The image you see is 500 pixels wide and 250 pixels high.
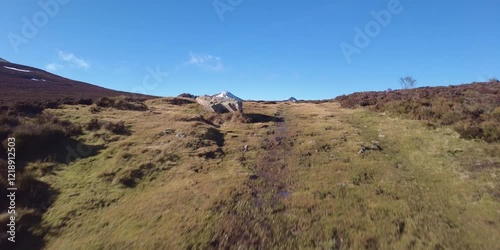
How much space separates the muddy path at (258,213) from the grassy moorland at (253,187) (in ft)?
0.16

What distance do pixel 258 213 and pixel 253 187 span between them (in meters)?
2.39

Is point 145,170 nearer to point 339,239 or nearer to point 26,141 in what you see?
point 26,141

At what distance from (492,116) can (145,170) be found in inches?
908

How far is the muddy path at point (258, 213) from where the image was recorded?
970cm

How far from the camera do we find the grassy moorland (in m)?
9.97

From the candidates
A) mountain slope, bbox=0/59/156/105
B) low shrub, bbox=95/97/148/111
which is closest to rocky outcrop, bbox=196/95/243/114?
low shrub, bbox=95/97/148/111

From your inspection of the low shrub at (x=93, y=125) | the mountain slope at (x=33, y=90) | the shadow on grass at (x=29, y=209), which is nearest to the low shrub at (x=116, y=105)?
the mountain slope at (x=33, y=90)

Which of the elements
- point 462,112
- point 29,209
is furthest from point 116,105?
point 462,112

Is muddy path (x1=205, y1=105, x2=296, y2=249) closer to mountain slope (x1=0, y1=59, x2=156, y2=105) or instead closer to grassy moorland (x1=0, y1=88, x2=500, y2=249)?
grassy moorland (x1=0, y1=88, x2=500, y2=249)

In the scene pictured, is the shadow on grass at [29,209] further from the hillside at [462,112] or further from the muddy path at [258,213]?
the hillside at [462,112]

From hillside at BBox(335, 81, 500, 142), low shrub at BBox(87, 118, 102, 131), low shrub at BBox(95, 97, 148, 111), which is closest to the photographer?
hillside at BBox(335, 81, 500, 142)

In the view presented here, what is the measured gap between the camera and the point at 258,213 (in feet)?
37.2

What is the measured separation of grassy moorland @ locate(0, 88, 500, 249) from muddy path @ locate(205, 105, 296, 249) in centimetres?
A: 5

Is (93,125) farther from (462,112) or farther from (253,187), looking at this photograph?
(462,112)
